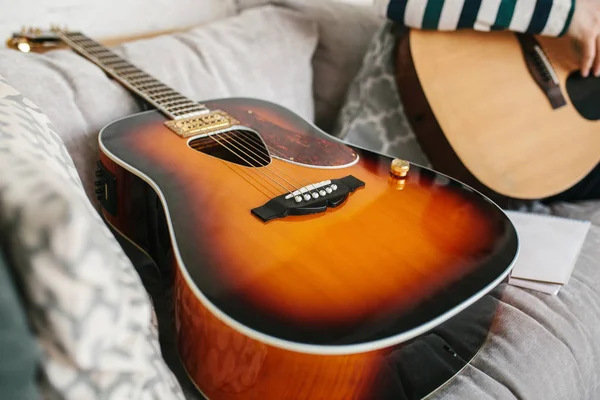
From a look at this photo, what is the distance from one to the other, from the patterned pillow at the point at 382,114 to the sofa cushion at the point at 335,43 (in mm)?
97

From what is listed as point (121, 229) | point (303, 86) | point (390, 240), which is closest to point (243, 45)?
point (303, 86)

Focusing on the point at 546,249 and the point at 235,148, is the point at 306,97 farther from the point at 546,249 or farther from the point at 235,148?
the point at 546,249

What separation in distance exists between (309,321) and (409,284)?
0.46ft

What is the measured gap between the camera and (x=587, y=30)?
43.2 inches

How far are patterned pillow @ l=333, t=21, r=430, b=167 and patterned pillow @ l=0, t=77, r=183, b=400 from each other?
0.83 metres

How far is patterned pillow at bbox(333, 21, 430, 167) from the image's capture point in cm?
120

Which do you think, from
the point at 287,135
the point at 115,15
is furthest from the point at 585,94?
the point at 115,15

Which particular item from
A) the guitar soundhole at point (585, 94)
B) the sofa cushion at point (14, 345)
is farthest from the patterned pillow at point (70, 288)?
the guitar soundhole at point (585, 94)

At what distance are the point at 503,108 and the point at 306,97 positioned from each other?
472 millimetres

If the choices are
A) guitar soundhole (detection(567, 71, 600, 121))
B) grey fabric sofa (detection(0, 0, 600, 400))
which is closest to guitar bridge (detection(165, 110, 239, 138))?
grey fabric sofa (detection(0, 0, 600, 400))

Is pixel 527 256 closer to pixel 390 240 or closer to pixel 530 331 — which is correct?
pixel 530 331

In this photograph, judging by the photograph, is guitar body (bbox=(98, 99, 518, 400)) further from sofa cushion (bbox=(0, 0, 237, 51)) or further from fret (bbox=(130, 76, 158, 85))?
sofa cushion (bbox=(0, 0, 237, 51))

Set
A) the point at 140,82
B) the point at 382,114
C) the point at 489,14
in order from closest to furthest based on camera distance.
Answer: the point at 140,82, the point at 489,14, the point at 382,114

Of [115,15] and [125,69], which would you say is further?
[115,15]
